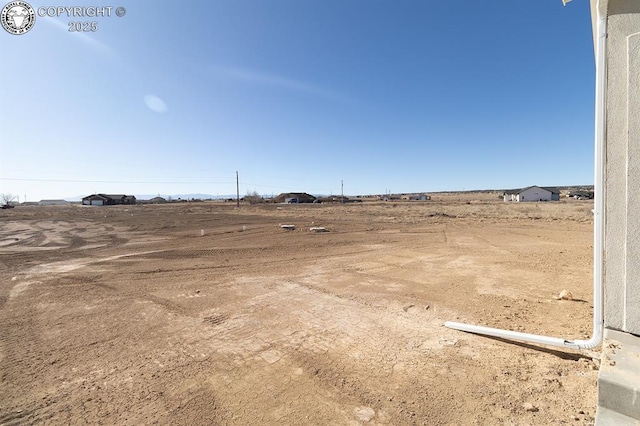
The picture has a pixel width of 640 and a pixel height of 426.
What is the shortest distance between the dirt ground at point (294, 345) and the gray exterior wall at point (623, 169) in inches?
34.3

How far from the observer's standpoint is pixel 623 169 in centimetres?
315

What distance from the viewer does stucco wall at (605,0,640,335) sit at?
3.08 m

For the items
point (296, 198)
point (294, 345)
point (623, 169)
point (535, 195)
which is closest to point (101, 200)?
point (296, 198)

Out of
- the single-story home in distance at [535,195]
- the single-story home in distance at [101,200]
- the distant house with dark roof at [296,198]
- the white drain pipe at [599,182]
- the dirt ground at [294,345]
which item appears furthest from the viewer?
the single-story home in distance at [101,200]

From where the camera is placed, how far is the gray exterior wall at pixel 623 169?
3084 mm

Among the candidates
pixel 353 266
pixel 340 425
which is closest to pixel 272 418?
pixel 340 425

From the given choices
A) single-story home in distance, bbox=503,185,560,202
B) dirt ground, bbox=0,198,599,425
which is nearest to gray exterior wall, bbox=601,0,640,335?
dirt ground, bbox=0,198,599,425

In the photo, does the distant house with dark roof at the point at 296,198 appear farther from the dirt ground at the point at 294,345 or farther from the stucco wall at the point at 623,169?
the stucco wall at the point at 623,169

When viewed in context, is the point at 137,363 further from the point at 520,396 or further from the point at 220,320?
the point at 520,396

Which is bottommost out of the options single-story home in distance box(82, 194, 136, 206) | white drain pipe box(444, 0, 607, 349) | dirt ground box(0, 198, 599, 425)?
dirt ground box(0, 198, 599, 425)

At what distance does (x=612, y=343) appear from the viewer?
3043mm

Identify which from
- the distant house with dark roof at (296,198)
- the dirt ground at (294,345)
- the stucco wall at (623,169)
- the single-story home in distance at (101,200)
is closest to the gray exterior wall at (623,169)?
the stucco wall at (623,169)

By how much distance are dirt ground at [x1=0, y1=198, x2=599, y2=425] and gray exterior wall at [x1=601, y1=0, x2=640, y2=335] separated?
87 cm

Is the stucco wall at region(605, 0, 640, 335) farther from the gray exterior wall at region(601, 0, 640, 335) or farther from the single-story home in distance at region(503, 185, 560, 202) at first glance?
the single-story home in distance at region(503, 185, 560, 202)
